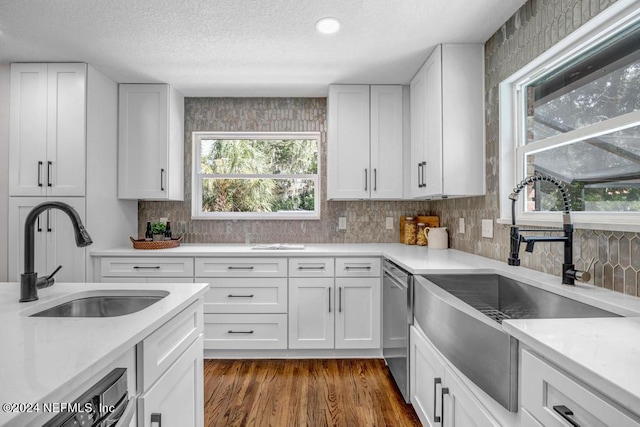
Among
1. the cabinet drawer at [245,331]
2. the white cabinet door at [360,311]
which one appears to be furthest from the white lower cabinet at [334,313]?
the cabinet drawer at [245,331]

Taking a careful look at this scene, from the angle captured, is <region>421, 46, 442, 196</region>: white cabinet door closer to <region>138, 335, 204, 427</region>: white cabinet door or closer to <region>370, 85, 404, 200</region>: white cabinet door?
<region>370, 85, 404, 200</region>: white cabinet door

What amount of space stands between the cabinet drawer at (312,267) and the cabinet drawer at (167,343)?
1346 millimetres

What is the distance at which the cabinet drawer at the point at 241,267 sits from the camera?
9.07ft

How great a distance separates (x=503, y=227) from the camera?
215cm

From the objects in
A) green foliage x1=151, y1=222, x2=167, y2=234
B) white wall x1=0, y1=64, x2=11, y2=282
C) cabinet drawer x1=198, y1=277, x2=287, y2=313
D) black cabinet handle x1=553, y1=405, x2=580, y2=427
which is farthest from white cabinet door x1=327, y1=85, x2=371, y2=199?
white wall x1=0, y1=64, x2=11, y2=282

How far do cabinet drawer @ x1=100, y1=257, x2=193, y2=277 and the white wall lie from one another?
2.49 ft

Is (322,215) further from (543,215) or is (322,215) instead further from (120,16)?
(120,16)

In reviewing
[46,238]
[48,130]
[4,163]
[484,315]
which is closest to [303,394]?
[484,315]

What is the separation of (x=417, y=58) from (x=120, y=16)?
81.0 inches

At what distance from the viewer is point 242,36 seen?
227 centimetres

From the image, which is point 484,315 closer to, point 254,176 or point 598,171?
point 598,171

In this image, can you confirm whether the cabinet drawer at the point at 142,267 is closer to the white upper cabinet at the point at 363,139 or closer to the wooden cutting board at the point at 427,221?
the white upper cabinet at the point at 363,139

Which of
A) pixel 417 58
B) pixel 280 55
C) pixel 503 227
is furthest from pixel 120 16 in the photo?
pixel 503 227

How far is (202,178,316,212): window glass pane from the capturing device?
3496 mm
